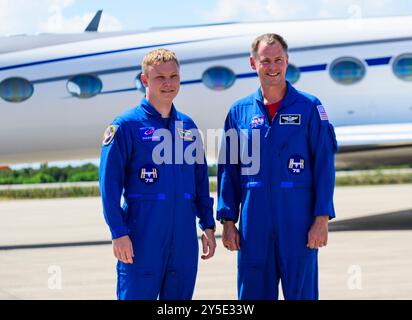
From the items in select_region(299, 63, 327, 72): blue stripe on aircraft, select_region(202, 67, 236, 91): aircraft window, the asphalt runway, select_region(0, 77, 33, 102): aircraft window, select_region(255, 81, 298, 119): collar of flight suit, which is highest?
select_region(299, 63, 327, 72): blue stripe on aircraft

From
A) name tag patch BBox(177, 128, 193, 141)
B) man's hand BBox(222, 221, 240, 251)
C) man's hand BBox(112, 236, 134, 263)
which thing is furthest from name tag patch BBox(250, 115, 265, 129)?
man's hand BBox(112, 236, 134, 263)

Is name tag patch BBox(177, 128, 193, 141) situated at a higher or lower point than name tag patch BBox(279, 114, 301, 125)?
lower

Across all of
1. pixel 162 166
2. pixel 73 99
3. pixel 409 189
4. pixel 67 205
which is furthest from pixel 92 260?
pixel 409 189

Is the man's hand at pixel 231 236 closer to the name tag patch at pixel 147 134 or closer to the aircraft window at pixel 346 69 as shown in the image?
the name tag patch at pixel 147 134

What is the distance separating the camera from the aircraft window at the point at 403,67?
1473cm

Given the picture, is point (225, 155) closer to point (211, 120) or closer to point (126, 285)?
point (126, 285)

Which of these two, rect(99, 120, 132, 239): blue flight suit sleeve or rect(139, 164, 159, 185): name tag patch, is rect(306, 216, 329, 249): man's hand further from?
rect(99, 120, 132, 239): blue flight suit sleeve

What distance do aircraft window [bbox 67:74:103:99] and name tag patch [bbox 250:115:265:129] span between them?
9.01 m

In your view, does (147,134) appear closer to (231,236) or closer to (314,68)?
(231,236)

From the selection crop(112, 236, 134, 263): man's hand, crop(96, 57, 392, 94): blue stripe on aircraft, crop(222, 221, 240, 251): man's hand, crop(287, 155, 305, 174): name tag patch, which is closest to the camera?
crop(112, 236, 134, 263): man's hand

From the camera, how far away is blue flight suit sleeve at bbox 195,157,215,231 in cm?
554

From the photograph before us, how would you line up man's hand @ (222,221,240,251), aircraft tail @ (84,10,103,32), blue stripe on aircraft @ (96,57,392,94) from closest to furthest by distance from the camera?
man's hand @ (222,221,240,251) < blue stripe on aircraft @ (96,57,392,94) < aircraft tail @ (84,10,103,32)

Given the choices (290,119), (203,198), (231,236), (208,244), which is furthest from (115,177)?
(290,119)
